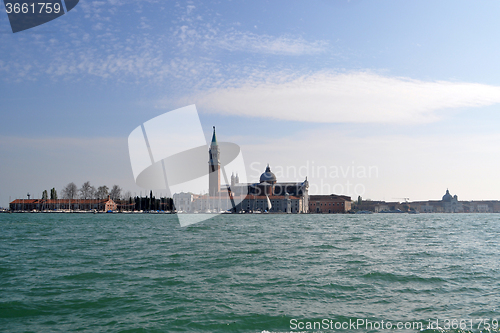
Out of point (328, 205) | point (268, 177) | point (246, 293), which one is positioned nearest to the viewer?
point (246, 293)

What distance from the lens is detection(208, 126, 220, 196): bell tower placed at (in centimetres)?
9756

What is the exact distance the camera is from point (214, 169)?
99125 millimetres

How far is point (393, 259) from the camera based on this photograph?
48.9 feet

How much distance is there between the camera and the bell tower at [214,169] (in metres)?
97.6

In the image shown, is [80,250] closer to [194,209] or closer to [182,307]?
[182,307]

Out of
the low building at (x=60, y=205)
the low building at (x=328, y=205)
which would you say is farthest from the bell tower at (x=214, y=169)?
the low building at (x=328, y=205)

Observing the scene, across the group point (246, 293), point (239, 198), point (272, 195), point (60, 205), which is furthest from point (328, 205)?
point (246, 293)

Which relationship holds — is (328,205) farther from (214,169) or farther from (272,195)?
(214,169)

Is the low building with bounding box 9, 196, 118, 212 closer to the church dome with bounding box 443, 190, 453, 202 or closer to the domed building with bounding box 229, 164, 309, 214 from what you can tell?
the domed building with bounding box 229, 164, 309, 214

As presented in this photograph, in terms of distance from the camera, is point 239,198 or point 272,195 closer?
point 239,198

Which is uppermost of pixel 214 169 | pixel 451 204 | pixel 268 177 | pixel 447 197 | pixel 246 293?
pixel 214 169

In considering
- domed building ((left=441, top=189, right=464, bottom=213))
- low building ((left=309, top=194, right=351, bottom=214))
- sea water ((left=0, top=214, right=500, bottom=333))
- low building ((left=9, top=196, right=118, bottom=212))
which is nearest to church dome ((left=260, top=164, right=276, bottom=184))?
low building ((left=309, top=194, right=351, bottom=214))

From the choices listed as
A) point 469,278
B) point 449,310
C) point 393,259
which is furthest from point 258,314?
point 393,259

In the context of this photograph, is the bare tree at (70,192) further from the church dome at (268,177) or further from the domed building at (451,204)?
the domed building at (451,204)
